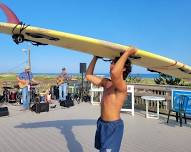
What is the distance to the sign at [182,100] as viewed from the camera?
9.31 m

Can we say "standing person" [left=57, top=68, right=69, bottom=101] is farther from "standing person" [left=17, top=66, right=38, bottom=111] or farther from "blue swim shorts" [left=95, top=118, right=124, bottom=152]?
"blue swim shorts" [left=95, top=118, right=124, bottom=152]

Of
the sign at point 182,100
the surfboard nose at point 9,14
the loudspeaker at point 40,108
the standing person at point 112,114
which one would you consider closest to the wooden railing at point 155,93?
the sign at point 182,100

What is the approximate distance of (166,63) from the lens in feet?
16.7

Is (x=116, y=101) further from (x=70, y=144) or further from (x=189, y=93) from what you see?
(x=189, y=93)

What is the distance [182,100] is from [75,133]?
3.16 meters

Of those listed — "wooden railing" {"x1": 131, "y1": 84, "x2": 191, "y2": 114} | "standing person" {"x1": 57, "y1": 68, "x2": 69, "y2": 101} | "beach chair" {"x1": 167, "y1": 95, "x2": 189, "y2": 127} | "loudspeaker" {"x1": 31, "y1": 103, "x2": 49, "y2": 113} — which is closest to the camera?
"beach chair" {"x1": 167, "y1": 95, "x2": 189, "y2": 127}

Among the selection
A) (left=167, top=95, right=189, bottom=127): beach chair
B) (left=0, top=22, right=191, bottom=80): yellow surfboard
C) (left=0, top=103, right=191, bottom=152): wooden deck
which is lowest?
(left=0, top=103, right=191, bottom=152): wooden deck

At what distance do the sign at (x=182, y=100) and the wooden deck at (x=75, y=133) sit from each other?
46 centimetres

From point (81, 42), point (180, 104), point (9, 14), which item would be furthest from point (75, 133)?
point (9, 14)

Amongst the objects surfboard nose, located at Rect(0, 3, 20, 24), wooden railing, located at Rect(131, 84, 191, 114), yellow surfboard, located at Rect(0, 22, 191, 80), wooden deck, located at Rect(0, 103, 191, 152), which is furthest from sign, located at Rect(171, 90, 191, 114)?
surfboard nose, located at Rect(0, 3, 20, 24)

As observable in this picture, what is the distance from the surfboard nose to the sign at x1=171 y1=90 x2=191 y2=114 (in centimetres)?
590

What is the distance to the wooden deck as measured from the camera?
6.93 meters

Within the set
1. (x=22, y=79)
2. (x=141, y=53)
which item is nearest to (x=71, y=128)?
(x=22, y=79)

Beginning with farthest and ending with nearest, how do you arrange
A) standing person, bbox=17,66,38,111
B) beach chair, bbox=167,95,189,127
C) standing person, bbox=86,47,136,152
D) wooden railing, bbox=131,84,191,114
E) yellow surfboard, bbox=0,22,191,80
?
1. standing person, bbox=17,66,38,111
2. wooden railing, bbox=131,84,191,114
3. beach chair, bbox=167,95,189,127
4. yellow surfboard, bbox=0,22,191,80
5. standing person, bbox=86,47,136,152
